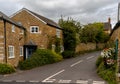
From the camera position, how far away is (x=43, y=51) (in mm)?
32219

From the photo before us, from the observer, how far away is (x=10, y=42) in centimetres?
2798

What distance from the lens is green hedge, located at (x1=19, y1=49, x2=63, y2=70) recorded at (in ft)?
92.8

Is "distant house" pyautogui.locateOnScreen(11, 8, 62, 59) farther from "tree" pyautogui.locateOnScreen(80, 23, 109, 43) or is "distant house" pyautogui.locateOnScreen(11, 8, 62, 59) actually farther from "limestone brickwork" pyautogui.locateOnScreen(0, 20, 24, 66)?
"tree" pyautogui.locateOnScreen(80, 23, 109, 43)

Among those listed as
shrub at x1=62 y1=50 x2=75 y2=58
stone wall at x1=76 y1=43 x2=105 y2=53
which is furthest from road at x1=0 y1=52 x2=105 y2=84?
stone wall at x1=76 y1=43 x2=105 y2=53

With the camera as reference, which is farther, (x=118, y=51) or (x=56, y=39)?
(x=56, y=39)

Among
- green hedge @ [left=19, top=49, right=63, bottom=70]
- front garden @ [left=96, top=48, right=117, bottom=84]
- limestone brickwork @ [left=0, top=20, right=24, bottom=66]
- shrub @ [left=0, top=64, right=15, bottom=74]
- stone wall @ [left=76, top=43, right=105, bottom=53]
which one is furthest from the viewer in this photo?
stone wall @ [left=76, top=43, right=105, bottom=53]

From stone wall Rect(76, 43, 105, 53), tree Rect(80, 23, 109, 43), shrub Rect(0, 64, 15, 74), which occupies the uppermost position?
tree Rect(80, 23, 109, 43)

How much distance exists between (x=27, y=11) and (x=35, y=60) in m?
9.79

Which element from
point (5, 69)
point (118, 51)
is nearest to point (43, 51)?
point (5, 69)

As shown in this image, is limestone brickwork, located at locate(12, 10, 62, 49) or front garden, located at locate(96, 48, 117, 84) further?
limestone brickwork, located at locate(12, 10, 62, 49)

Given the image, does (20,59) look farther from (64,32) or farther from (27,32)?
(64,32)

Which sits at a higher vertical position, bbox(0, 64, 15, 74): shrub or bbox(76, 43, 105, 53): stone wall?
bbox(76, 43, 105, 53): stone wall

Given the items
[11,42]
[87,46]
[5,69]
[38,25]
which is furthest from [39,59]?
[87,46]

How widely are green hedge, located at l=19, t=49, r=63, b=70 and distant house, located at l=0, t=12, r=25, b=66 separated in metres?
1.49
